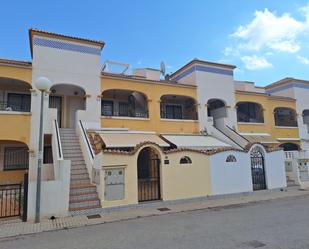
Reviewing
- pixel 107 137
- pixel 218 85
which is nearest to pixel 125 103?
pixel 107 137

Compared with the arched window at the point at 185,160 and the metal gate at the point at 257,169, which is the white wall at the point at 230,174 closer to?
the metal gate at the point at 257,169

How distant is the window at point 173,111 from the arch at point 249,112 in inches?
350

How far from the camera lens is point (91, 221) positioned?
12.7 m

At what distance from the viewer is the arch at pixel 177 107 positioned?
30.7 m

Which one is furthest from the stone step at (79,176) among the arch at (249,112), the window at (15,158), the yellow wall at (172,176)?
the arch at (249,112)

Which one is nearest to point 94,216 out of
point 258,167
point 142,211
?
point 142,211

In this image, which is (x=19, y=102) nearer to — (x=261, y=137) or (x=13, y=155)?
(x=13, y=155)

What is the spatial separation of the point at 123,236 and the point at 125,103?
67.5ft

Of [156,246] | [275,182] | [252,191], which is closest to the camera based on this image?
[156,246]

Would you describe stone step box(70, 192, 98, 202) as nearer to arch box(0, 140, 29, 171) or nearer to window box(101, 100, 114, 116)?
arch box(0, 140, 29, 171)

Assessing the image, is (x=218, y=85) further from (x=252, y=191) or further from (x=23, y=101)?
(x=23, y=101)

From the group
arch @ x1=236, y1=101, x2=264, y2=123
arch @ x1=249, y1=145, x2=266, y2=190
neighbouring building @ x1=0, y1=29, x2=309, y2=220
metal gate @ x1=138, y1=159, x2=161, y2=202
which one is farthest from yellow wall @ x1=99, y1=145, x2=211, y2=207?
arch @ x1=236, y1=101, x2=264, y2=123

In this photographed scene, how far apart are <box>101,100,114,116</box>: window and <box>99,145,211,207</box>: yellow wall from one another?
12.3m

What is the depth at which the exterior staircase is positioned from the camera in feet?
46.9
